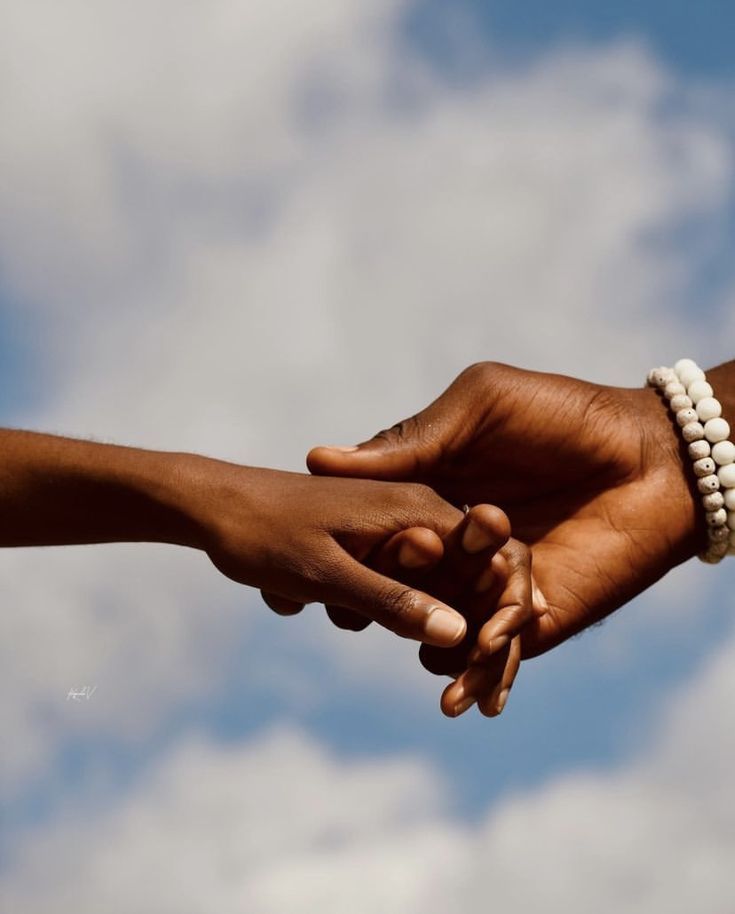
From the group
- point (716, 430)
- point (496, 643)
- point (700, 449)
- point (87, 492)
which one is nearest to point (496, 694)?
point (496, 643)

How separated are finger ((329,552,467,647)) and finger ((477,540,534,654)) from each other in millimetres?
338

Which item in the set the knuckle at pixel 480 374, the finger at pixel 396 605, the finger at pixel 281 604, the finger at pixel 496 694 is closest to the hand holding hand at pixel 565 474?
the knuckle at pixel 480 374

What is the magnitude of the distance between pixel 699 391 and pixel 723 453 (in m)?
0.37

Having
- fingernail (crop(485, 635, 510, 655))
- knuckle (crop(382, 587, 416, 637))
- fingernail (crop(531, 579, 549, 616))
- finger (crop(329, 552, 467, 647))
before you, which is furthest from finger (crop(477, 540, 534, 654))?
knuckle (crop(382, 587, 416, 637))

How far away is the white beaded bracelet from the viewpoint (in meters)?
6.32

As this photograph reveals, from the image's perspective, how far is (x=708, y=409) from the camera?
639cm

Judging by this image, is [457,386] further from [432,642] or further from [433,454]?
[432,642]

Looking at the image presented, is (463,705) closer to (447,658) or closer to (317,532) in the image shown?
(447,658)

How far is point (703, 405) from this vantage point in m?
6.42

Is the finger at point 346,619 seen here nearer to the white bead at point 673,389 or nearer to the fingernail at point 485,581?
the fingernail at point 485,581

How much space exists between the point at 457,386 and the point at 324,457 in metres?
0.84

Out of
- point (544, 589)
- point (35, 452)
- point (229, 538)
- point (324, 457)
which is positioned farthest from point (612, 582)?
point (35, 452)

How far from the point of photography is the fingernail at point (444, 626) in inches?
197

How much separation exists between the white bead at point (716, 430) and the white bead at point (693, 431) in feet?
0.08
